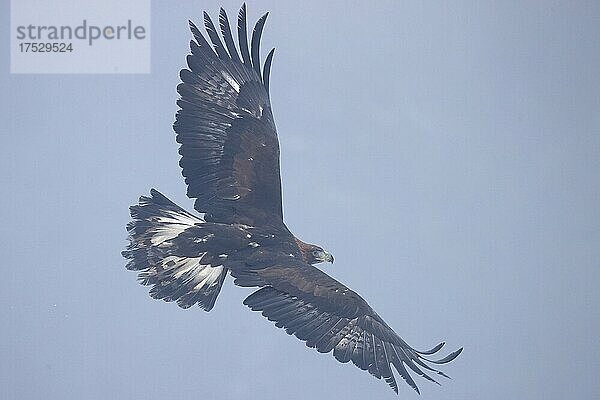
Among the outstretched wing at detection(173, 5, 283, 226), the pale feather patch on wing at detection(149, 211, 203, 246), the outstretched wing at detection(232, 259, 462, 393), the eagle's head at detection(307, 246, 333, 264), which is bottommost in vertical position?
the outstretched wing at detection(232, 259, 462, 393)

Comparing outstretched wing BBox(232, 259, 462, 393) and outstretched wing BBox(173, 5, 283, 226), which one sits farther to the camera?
outstretched wing BBox(173, 5, 283, 226)

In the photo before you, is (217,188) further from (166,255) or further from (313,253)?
(313,253)

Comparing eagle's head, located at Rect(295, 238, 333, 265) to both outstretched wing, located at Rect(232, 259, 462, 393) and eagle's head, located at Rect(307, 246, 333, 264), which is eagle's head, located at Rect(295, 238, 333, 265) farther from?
outstretched wing, located at Rect(232, 259, 462, 393)

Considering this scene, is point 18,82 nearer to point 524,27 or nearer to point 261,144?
point 261,144

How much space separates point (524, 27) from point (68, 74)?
1.61m

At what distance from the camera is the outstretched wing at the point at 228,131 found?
147 inches

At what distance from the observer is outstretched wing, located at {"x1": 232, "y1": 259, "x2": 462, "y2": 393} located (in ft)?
11.4

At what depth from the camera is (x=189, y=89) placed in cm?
378

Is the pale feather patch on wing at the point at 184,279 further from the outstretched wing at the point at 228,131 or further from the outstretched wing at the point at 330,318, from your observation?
the outstretched wing at the point at 330,318

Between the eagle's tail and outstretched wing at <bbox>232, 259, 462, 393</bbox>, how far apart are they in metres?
0.33

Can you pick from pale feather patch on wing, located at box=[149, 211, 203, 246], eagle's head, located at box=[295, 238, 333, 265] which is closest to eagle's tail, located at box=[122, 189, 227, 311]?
pale feather patch on wing, located at box=[149, 211, 203, 246]

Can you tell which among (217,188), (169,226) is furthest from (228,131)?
(169,226)

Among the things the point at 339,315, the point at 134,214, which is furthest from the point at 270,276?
the point at 134,214

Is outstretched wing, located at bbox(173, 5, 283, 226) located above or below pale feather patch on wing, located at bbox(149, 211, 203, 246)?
above
